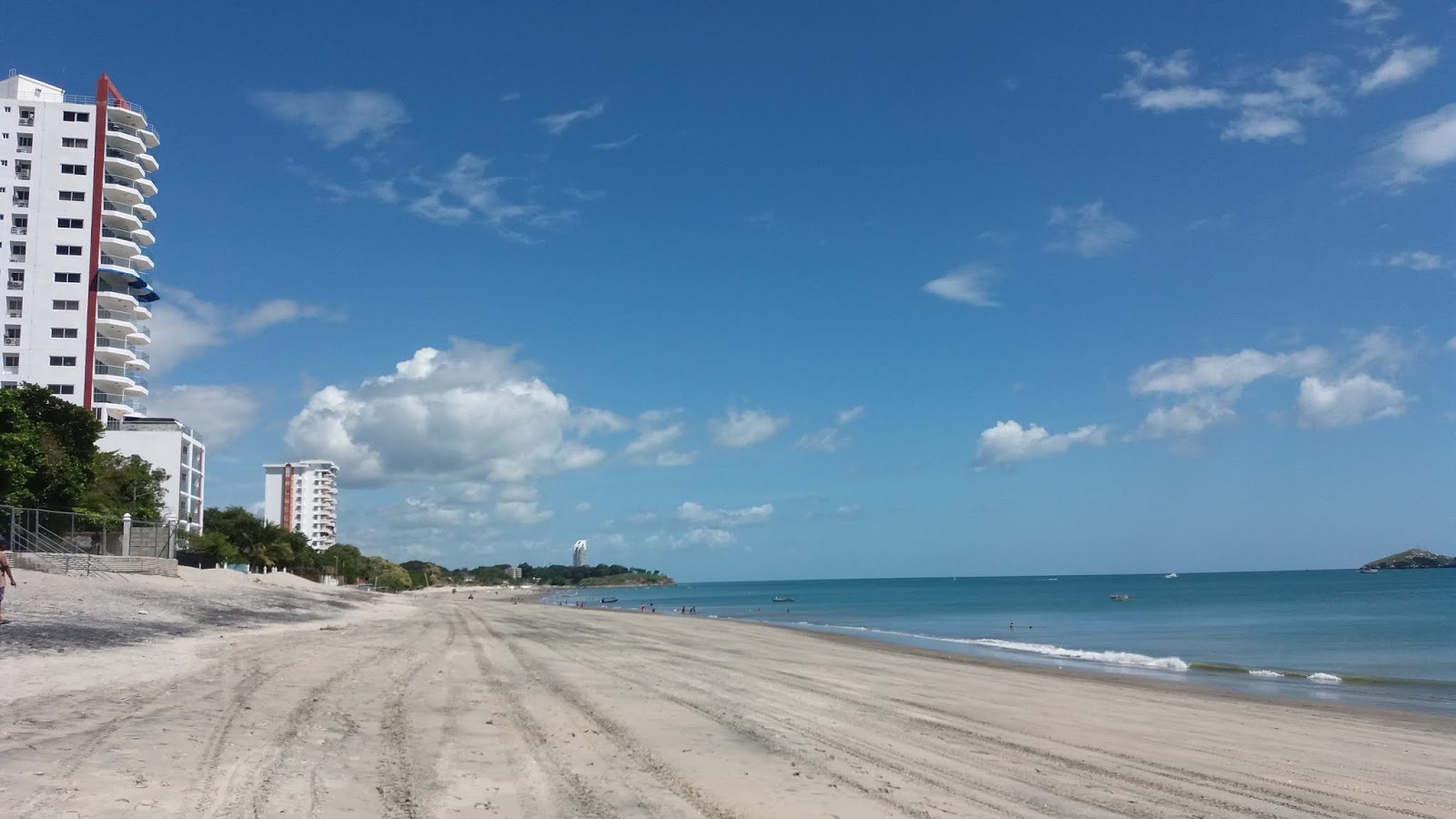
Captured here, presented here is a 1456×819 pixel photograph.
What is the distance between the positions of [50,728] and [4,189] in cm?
8104

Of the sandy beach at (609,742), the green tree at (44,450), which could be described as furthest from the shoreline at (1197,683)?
the green tree at (44,450)

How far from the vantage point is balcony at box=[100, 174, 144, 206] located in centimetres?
7394

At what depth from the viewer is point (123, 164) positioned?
74.3 metres

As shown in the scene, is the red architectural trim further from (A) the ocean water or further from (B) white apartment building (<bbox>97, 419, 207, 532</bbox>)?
(A) the ocean water

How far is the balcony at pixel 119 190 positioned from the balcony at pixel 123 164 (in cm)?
55

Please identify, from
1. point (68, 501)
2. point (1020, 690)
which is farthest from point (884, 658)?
point (68, 501)

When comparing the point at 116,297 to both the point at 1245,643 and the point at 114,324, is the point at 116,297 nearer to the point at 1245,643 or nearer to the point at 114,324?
the point at 114,324

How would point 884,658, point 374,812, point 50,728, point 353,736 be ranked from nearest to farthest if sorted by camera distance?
point 374,812 < point 50,728 < point 353,736 < point 884,658

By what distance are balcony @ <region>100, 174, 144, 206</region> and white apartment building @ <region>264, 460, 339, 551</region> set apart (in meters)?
124

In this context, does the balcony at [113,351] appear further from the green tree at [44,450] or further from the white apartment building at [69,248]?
the green tree at [44,450]

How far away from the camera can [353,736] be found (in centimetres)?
1068

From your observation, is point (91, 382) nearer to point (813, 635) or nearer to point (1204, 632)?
point (813, 635)

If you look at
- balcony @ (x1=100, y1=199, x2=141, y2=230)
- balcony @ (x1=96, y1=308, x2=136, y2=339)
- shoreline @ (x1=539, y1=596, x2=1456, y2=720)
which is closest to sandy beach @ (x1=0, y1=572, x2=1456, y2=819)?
shoreline @ (x1=539, y1=596, x2=1456, y2=720)

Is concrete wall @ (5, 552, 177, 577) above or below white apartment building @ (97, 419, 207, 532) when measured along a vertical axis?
below
